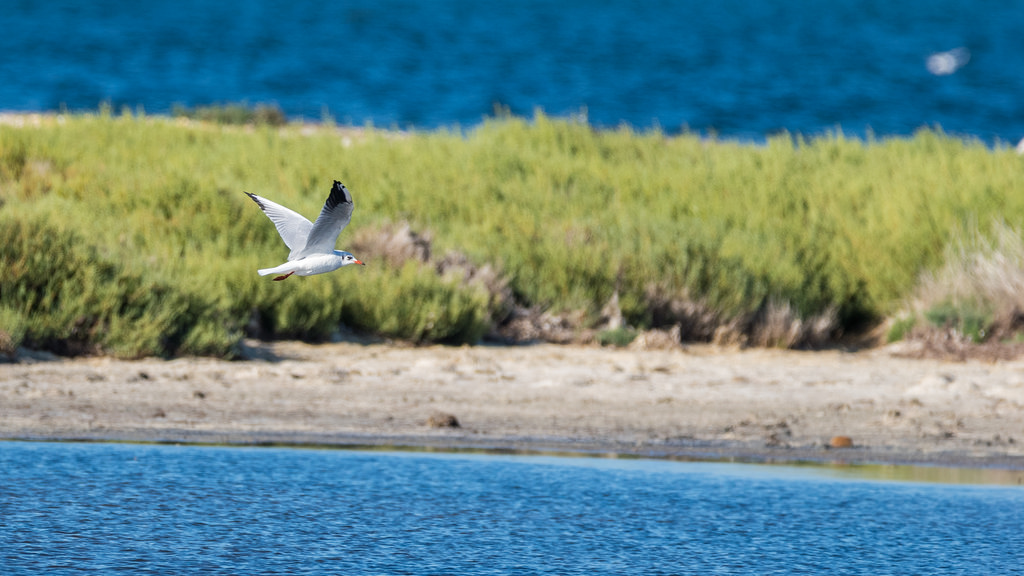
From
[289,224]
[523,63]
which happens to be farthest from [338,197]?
[523,63]

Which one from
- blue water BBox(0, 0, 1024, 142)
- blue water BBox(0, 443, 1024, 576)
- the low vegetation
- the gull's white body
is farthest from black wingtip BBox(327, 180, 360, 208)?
blue water BBox(0, 0, 1024, 142)

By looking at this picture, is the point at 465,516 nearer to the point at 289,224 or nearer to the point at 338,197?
the point at 289,224

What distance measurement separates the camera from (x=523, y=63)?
5816 cm

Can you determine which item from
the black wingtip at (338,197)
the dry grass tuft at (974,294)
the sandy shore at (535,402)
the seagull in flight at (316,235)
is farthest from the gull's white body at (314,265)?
the dry grass tuft at (974,294)

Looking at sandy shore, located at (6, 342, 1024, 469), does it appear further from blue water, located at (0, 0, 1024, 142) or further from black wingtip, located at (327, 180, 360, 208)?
blue water, located at (0, 0, 1024, 142)

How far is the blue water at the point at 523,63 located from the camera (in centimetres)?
4209

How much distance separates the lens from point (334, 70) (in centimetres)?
5259

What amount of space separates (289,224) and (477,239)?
6024mm

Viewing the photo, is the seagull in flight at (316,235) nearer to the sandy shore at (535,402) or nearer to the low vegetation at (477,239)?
the sandy shore at (535,402)

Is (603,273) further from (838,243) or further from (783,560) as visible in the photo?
(783,560)

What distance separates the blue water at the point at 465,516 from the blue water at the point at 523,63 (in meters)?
19.2

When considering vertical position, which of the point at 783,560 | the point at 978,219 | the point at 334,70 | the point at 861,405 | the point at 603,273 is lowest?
the point at 783,560

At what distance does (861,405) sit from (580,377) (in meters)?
1.62

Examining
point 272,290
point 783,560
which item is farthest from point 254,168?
point 783,560
